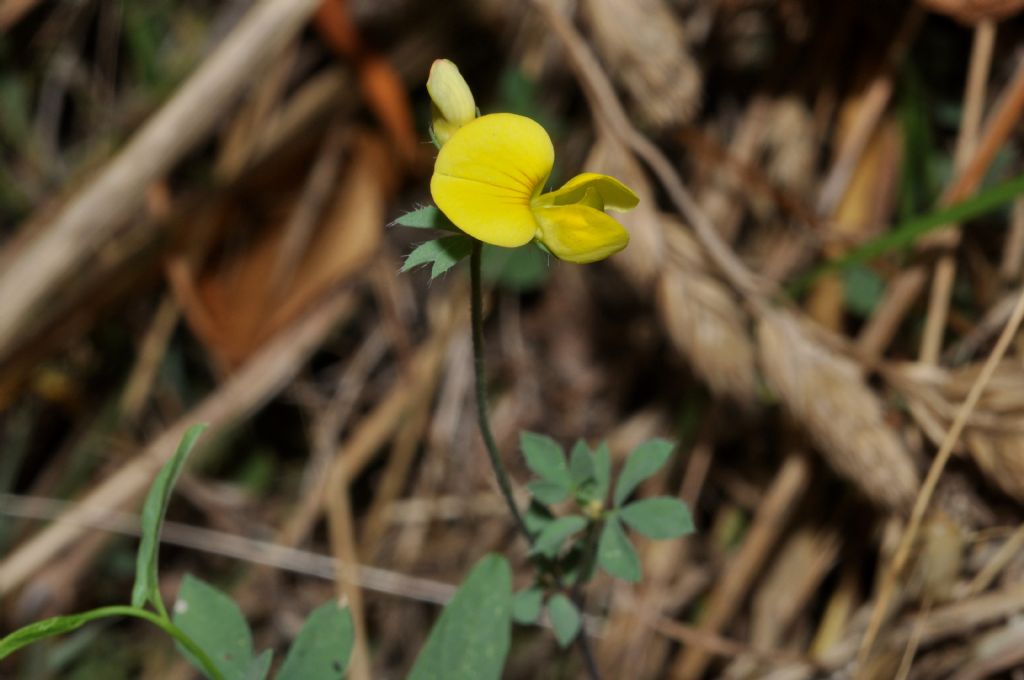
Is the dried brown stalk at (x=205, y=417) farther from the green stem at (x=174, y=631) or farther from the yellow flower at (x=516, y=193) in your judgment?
the yellow flower at (x=516, y=193)

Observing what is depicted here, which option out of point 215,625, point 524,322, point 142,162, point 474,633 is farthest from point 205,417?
point 474,633

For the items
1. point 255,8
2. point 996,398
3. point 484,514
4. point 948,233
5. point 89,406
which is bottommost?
point 484,514

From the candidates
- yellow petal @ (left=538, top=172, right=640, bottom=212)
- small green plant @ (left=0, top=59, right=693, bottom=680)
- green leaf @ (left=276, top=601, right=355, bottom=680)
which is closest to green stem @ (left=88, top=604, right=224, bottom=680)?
small green plant @ (left=0, top=59, right=693, bottom=680)

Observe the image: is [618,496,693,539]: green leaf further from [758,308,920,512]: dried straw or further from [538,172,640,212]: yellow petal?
[758,308,920,512]: dried straw

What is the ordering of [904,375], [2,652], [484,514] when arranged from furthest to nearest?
[484,514] → [904,375] → [2,652]

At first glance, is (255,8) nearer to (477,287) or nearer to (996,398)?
(477,287)

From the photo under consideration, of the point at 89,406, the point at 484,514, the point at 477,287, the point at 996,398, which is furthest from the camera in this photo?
the point at 89,406

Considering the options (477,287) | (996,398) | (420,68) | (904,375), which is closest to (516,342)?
(420,68)

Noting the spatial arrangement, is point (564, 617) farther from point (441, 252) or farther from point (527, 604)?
point (441, 252)
